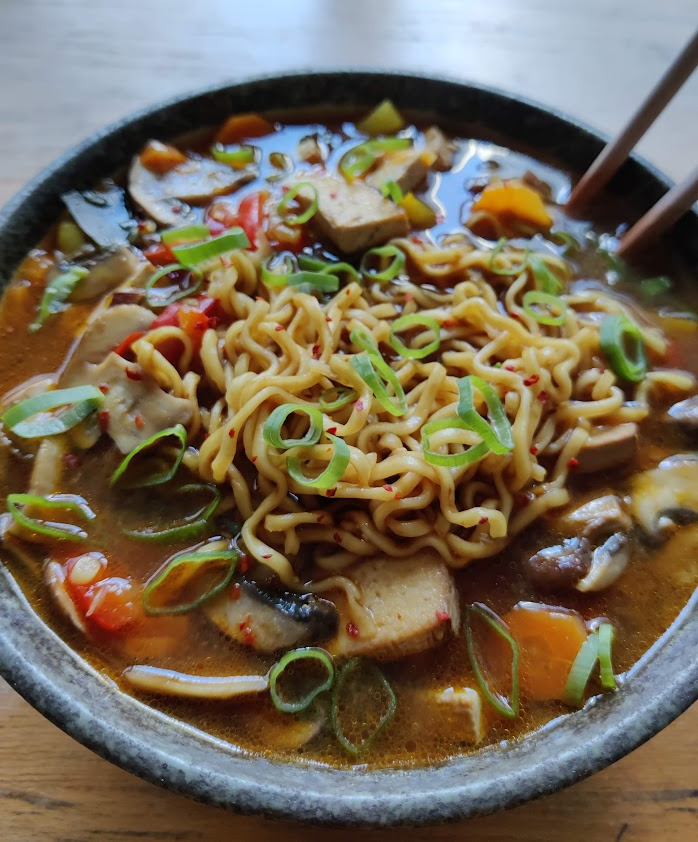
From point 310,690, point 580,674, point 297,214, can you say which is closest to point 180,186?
point 297,214

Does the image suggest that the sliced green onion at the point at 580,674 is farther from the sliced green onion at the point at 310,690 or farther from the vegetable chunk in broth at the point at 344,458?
the sliced green onion at the point at 310,690

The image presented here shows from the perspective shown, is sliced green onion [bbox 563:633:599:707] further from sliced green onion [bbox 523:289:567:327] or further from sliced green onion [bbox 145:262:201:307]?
sliced green onion [bbox 145:262:201:307]

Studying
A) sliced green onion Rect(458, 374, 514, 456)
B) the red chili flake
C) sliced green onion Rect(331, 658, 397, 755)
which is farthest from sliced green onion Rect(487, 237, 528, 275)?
the red chili flake

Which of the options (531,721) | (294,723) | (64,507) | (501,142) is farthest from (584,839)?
(501,142)

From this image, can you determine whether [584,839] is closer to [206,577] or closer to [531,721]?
[531,721]

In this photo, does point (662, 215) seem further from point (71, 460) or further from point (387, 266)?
point (71, 460)

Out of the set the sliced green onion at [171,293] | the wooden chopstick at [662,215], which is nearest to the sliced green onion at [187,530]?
the sliced green onion at [171,293]
